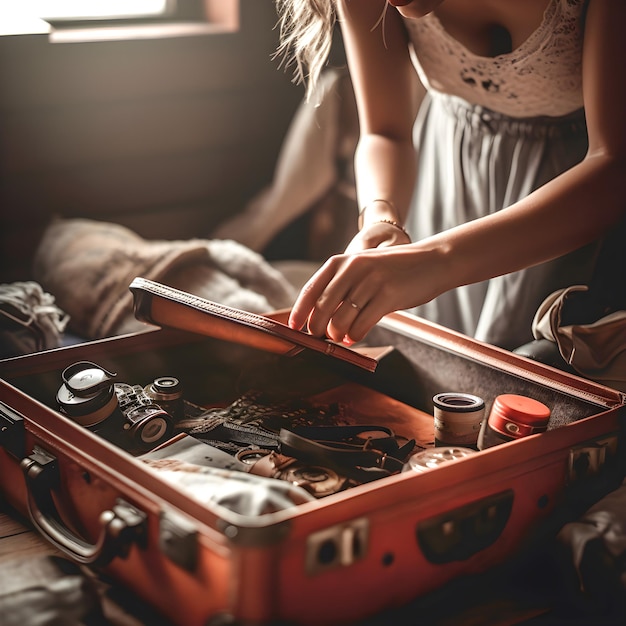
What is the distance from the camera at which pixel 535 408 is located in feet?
2.88

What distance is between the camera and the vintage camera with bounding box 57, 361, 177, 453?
35.8 inches

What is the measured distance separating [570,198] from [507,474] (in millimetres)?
355

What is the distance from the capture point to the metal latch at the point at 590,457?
32.9 inches

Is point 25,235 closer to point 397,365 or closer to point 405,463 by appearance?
point 397,365

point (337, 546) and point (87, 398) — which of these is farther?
point (87, 398)

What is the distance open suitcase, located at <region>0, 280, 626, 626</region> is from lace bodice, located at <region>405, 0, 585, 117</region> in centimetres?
36

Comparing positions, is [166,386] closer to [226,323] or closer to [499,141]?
[226,323]

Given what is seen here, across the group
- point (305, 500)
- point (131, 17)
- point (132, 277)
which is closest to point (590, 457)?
point (305, 500)

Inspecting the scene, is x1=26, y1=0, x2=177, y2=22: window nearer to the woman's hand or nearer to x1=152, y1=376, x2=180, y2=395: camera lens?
x1=152, y1=376, x2=180, y2=395: camera lens

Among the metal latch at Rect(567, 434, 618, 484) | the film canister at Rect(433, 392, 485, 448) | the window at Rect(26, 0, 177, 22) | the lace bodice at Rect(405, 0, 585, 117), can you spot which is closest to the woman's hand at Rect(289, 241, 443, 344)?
the film canister at Rect(433, 392, 485, 448)

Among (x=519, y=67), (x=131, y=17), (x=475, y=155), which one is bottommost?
(x=475, y=155)

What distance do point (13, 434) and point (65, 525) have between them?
0.35 ft

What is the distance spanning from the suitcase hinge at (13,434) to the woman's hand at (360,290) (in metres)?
0.30

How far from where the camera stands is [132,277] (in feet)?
5.16
